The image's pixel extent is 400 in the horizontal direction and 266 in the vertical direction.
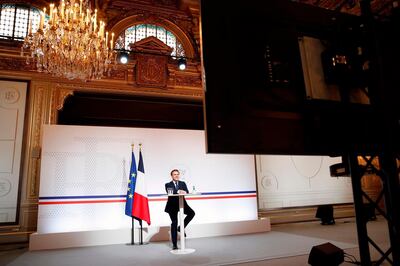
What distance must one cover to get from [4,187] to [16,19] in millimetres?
3844

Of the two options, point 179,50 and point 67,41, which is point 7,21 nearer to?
point 67,41

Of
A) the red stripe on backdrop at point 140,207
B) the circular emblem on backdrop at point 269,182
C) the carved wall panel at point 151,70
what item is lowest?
the red stripe on backdrop at point 140,207

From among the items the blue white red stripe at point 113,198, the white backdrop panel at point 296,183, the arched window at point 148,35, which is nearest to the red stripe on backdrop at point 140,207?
the blue white red stripe at point 113,198

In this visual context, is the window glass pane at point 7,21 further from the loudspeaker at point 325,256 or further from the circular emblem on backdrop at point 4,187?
the loudspeaker at point 325,256

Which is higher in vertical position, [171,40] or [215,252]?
[171,40]

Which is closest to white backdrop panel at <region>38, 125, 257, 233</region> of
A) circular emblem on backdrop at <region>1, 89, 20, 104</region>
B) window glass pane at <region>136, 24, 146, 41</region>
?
circular emblem on backdrop at <region>1, 89, 20, 104</region>

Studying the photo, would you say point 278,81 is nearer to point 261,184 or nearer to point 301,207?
point 261,184

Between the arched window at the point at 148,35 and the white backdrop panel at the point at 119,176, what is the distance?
2440mm

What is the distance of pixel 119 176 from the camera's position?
249 inches

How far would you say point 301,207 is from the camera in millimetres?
8070

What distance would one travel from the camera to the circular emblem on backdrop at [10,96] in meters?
6.38

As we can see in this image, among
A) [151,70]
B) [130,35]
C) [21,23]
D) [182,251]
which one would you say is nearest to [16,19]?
[21,23]

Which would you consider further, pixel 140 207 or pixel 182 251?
pixel 140 207

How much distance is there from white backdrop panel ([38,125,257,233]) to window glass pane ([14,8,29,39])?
100 inches
